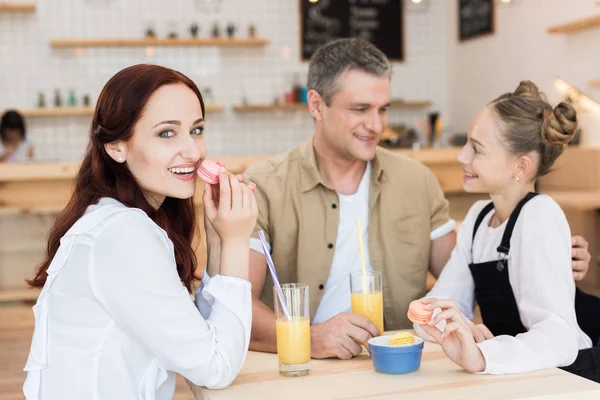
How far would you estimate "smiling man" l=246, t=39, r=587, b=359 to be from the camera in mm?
2279

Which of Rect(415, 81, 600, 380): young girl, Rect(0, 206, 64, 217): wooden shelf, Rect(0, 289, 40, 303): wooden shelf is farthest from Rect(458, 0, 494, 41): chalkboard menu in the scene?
Rect(415, 81, 600, 380): young girl

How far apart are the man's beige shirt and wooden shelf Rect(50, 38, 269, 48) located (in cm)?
459

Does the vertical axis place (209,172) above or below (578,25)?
below

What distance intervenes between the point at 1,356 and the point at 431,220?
2951 mm

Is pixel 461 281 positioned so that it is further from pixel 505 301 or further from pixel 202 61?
pixel 202 61

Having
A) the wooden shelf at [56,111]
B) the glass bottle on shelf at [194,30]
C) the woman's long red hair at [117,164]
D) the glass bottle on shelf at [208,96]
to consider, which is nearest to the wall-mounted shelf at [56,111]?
the wooden shelf at [56,111]

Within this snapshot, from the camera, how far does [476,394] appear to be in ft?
4.26

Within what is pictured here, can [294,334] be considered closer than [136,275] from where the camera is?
No

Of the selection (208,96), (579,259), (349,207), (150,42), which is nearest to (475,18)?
(208,96)

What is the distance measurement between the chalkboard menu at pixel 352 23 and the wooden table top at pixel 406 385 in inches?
229

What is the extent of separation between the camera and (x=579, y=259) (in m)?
1.91

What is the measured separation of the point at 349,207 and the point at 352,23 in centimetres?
506

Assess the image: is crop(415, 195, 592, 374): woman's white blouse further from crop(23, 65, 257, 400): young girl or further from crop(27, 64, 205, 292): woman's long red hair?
crop(27, 64, 205, 292): woman's long red hair

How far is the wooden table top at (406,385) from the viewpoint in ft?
4.24
